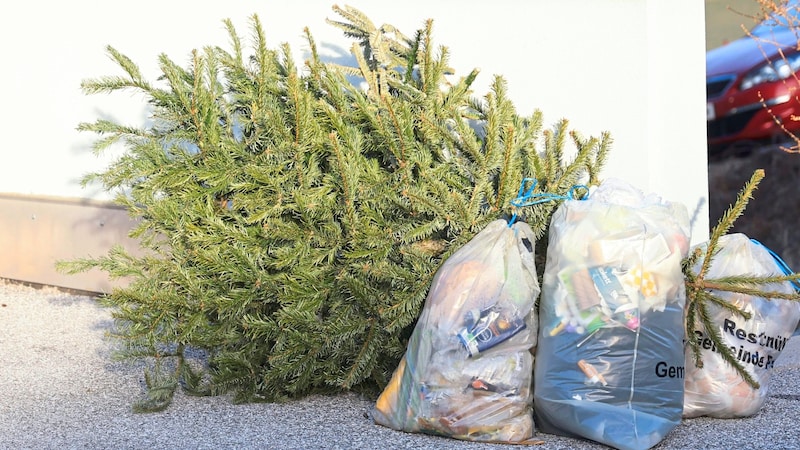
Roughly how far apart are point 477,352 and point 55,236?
3985 millimetres

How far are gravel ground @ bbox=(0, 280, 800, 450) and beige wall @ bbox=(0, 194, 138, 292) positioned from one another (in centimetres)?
125

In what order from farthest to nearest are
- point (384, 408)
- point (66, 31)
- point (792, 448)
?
point (66, 31)
point (384, 408)
point (792, 448)

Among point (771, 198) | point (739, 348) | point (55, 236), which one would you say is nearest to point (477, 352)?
point (739, 348)

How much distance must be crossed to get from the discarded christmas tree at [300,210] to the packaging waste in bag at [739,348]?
0.75 metres

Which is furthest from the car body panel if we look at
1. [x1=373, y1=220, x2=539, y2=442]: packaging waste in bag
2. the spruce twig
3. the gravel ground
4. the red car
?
[x1=373, y1=220, x2=539, y2=442]: packaging waste in bag

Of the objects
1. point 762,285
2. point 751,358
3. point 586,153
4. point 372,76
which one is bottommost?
point 751,358

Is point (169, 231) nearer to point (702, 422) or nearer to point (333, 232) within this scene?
point (333, 232)

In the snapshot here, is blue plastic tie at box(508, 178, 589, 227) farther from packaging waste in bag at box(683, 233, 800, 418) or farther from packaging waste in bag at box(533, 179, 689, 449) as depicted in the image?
packaging waste in bag at box(683, 233, 800, 418)

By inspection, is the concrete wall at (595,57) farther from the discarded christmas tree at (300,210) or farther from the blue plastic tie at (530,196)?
the blue plastic tie at (530,196)

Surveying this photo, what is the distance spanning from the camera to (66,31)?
6.41 meters

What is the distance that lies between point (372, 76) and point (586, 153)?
3.21ft

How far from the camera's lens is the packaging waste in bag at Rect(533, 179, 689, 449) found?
10.9 ft

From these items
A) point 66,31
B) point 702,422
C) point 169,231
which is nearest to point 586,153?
point 702,422

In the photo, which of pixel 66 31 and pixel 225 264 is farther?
pixel 66 31
